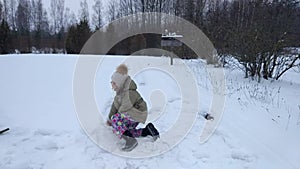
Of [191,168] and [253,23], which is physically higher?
[253,23]

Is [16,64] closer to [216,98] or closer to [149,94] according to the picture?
[149,94]

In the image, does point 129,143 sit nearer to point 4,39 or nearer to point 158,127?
point 158,127

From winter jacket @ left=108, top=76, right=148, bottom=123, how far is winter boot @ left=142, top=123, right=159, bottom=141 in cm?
16

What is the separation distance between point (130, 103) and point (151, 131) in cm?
46

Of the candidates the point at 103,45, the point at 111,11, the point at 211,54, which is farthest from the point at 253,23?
the point at 111,11

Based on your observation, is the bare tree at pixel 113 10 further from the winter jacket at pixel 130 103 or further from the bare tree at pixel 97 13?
the winter jacket at pixel 130 103

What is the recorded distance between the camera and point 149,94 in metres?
5.00

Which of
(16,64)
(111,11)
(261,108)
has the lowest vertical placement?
(261,108)

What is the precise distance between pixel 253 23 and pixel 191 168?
7.07m

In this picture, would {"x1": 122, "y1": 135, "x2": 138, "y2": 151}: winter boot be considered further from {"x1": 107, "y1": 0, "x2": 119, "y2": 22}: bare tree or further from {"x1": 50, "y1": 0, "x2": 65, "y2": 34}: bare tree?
{"x1": 50, "y1": 0, "x2": 65, "y2": 34}: bare tree

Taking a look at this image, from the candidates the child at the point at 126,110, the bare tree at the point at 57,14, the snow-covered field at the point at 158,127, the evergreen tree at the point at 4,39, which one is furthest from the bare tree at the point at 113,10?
the child at the point at 126,110

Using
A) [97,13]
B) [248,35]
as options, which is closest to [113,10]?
[97,13]

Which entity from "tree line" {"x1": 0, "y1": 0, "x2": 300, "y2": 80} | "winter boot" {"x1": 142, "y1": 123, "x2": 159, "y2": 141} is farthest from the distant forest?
"winter boot" {"x1": 142, "y1": 123, "x2": 159, "y2": 141}

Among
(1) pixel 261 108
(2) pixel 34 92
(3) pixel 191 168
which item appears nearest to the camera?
(3) pixel 191 168
